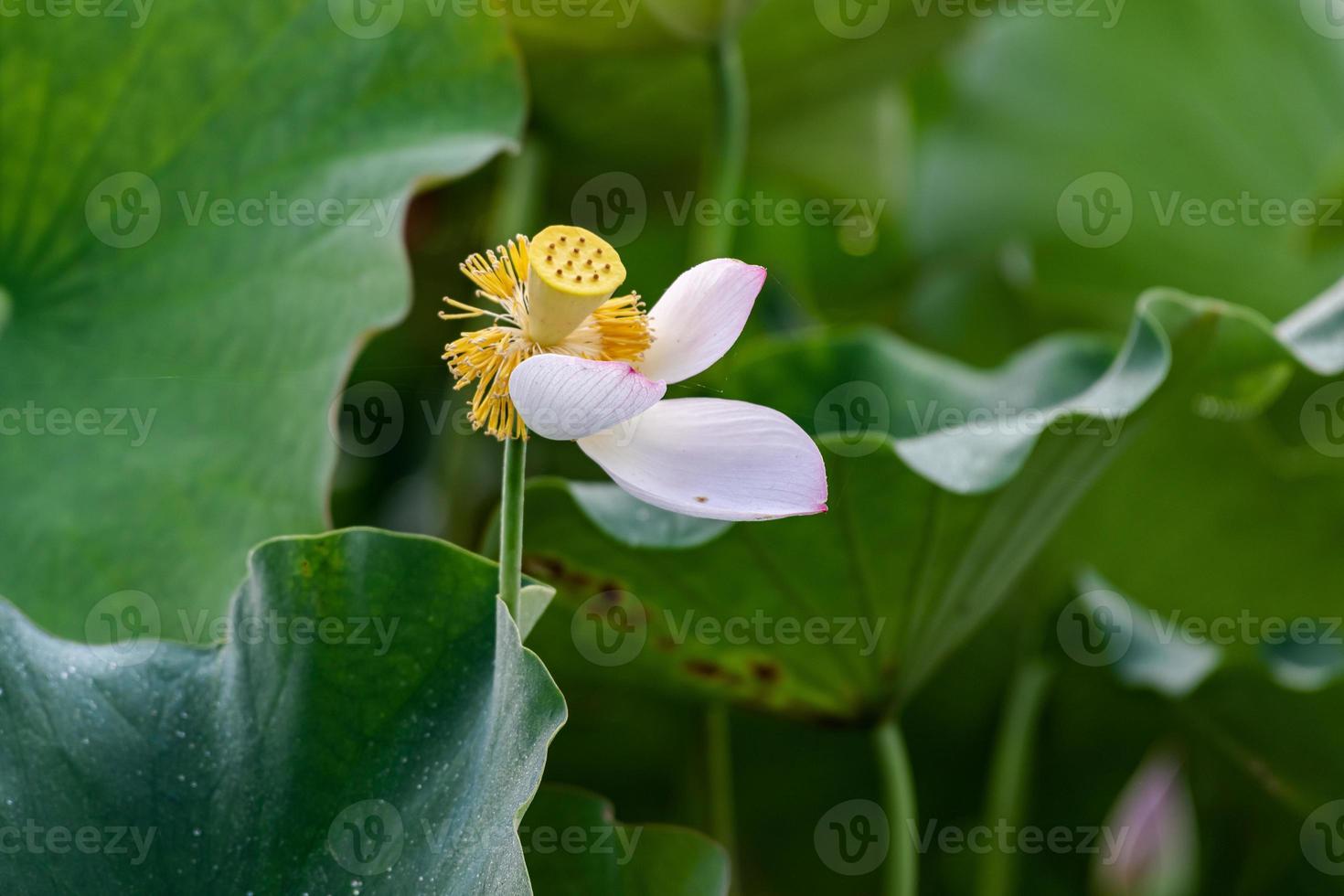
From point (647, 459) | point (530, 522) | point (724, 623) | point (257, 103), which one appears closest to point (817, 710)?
point (724, 623)

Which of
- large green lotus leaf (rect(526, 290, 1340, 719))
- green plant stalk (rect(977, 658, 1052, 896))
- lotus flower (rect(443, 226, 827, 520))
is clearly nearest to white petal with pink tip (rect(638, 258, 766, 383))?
lotus flower (rect(443, 226, 827, 520))

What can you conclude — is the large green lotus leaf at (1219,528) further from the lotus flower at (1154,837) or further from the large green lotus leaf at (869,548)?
the large green lotus leaf at (869,548)

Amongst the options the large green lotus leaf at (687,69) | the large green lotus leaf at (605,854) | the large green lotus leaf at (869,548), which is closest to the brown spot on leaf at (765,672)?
the large green lotus leaf at (869,548)

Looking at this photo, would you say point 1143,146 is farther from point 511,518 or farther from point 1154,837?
point 511,518

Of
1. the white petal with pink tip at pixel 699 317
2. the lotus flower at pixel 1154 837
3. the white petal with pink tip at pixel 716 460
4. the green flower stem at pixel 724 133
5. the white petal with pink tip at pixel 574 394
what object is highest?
the green flower stem at pixel 724 133

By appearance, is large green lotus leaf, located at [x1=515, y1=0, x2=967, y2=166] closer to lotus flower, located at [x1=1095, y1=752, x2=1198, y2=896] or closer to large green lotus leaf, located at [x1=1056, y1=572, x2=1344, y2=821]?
large green lotus leaf, located at [x1=1056, y1=572, x2=1344, y2=821]

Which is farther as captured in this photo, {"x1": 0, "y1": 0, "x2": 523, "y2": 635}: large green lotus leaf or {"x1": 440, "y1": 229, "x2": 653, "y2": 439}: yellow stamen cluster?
{"x1": 0, "y1": 0, "x2": 523, "y2": 635}: large green lotus leaf
